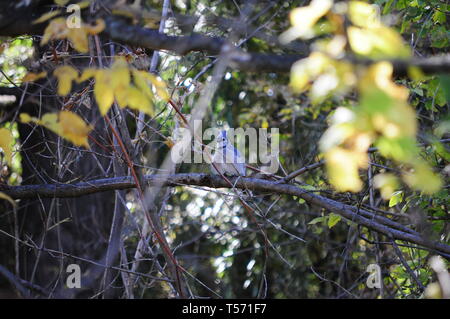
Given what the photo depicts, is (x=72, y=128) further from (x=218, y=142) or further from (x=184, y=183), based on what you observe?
(x=218, y=142)

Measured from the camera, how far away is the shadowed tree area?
1.65m

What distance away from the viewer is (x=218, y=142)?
5141 mm

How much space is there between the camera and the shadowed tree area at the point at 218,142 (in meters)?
1.65

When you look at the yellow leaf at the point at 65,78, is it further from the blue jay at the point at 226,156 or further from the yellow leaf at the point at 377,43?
the blue jay at the point at 226,156

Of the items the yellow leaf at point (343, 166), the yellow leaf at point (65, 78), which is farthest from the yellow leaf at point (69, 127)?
the yellow leaf at point (343, 166)

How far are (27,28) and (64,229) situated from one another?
11.5ft

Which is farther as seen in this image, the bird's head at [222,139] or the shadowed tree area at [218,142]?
the bird's head at [222,139]

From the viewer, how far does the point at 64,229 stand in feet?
17.5

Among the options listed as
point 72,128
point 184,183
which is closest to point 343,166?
point 72,128

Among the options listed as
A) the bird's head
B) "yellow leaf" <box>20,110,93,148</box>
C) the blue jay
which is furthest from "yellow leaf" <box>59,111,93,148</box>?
the bird's head

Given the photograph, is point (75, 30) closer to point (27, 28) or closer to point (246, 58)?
point (27, 28)

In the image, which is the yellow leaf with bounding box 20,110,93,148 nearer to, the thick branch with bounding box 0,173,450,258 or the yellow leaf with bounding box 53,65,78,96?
the yellow leaf with bounding box 53,65,78,96

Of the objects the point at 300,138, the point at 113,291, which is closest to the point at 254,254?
the point at 300,138
